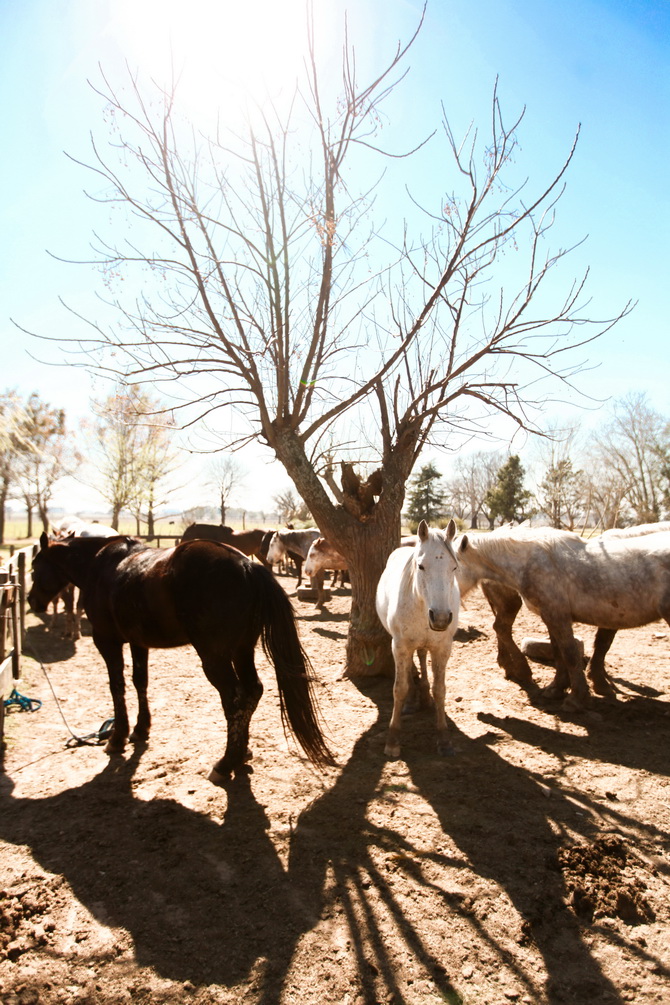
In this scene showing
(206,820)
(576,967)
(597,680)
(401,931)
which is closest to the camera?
(576,967)

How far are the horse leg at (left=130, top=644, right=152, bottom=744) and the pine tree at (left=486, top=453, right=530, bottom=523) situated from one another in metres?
41.1

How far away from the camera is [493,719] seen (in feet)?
17.5

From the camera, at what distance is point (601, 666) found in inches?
241

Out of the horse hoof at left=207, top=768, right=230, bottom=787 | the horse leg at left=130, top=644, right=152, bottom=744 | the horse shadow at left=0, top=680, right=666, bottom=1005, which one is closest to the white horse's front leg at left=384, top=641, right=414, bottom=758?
the horse shadow at left=0, top=680, right=666, bottom=1005

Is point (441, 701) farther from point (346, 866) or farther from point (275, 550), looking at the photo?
point (275, 550)

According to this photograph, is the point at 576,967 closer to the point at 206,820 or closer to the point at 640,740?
the point at 206,820

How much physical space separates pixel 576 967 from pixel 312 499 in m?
5.00

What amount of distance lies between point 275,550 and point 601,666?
12708 mm

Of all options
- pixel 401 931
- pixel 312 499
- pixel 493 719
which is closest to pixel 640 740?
pixel 493 719

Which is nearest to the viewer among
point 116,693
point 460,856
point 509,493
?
point 460,856

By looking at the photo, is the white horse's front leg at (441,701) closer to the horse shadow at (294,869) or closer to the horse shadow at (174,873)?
the horse shadow at (294,869)

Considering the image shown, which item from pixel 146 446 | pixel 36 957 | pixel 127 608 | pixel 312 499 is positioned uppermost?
pixel 146 446

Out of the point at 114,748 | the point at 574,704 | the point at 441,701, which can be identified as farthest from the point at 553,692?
the point at 114,748

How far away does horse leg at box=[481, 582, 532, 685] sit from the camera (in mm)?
6402
